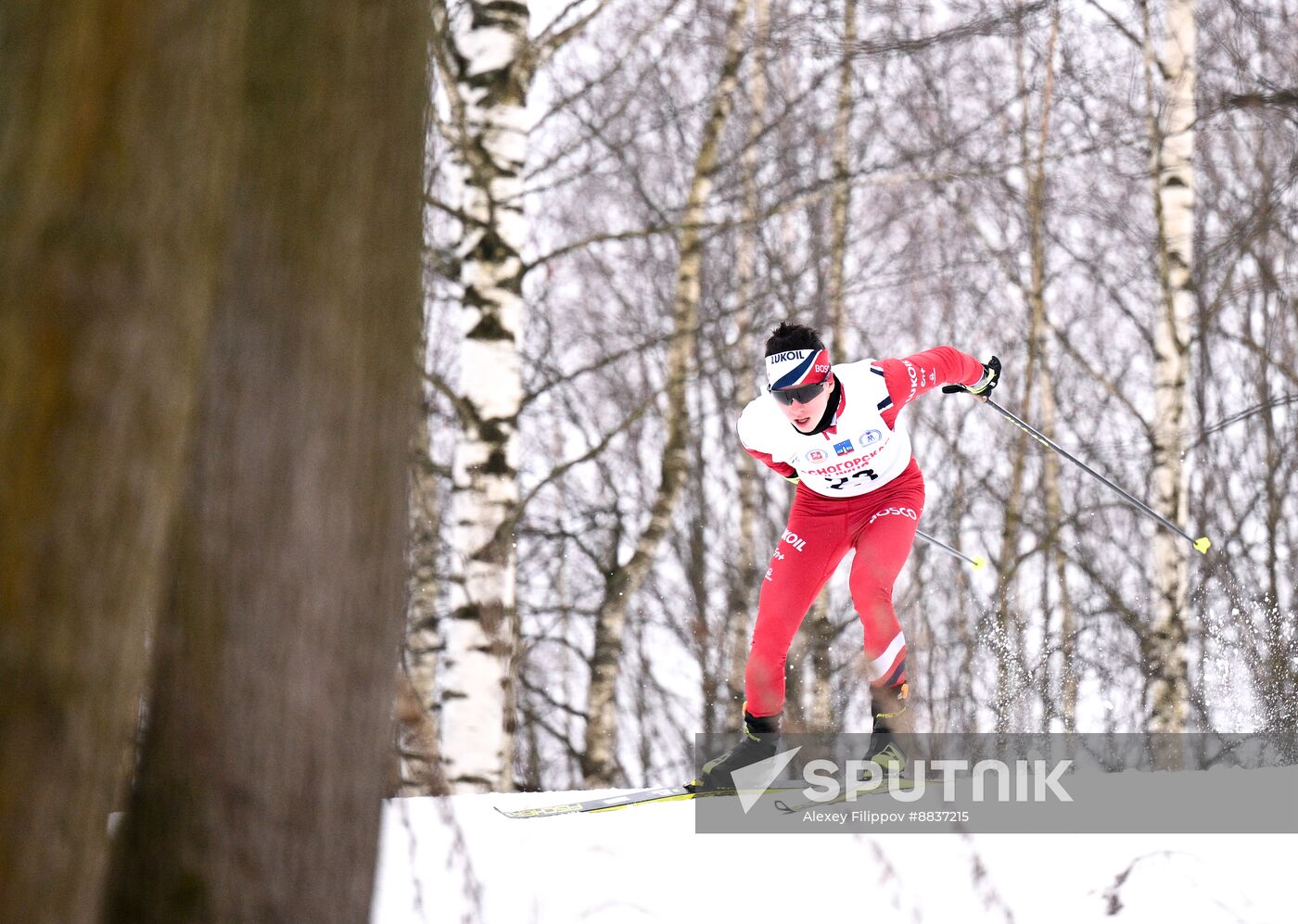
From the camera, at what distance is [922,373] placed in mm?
4750

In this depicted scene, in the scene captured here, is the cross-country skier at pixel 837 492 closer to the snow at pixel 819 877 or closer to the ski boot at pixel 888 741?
the ski boot at pixel 888 741

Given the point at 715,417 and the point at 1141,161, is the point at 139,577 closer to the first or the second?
the point at 1141,161

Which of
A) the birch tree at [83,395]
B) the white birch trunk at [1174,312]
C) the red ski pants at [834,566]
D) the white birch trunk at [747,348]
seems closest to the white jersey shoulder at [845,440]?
the red ski pants at [834,566]

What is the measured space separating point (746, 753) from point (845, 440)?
1.46 meters

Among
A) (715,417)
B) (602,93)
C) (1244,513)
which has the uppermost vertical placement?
(602,93)

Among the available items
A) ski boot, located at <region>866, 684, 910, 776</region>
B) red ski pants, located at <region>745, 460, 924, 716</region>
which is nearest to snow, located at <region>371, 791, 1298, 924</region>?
ski boot, located at <region>866, 684, 910, 776</region>

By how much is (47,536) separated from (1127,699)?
16426mm

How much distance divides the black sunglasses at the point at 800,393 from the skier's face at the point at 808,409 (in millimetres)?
10

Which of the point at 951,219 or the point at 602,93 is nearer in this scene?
the point at 602,93

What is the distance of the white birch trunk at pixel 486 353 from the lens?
5715 millimetres

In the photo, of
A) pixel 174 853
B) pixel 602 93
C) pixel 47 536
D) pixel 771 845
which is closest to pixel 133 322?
pixel 47 536

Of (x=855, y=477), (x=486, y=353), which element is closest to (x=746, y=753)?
(x=855, y=477)

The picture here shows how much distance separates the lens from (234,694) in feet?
5.37

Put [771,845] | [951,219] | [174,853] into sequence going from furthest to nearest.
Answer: [951,219] < [771,845] < [174,853]
